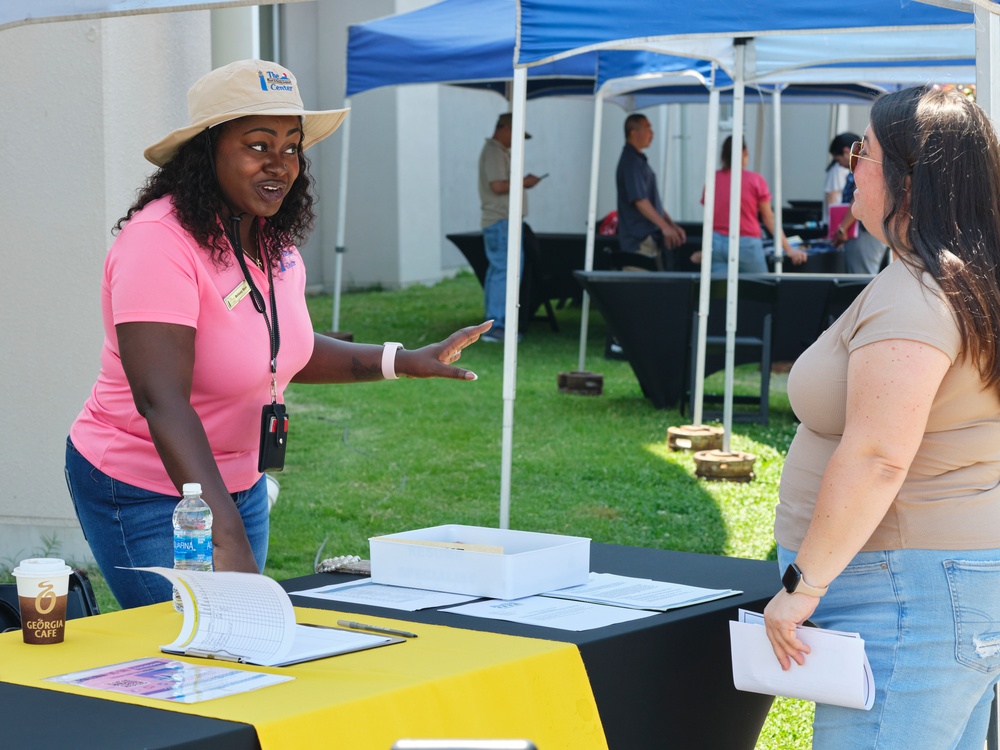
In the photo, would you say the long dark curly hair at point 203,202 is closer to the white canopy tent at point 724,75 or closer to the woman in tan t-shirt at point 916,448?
the woman in tan t-shirt at point 916,448

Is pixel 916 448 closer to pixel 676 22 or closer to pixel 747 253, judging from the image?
pixel 676 22

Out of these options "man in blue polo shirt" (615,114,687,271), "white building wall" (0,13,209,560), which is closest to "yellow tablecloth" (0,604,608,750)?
"white building wall" (0,13,209,560)

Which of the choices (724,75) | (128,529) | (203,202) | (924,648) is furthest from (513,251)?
(724,75)

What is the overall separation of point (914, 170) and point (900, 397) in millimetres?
412

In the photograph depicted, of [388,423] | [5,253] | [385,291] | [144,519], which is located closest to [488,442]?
[388,423]

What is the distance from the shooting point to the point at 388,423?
28.2 feet

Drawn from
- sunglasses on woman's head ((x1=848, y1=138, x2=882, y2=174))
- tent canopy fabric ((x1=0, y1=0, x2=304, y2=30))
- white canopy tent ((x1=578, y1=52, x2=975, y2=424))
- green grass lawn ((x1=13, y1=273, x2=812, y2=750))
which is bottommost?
green grass lawn ((x1=13, y1=273, x2=812, y2=750))

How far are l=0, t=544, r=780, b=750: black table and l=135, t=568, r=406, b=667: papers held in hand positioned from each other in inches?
9.5

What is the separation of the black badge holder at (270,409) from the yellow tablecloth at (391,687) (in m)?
0.43

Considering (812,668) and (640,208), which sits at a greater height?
(640,208)

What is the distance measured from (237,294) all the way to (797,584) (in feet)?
3.96

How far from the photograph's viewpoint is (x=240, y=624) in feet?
6.75

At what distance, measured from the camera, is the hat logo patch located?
2.63 m

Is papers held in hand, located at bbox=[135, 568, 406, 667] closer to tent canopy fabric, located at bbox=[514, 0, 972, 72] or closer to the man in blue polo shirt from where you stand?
tent canopy fabric, located at bbox=[514, 0, 972, 72]
